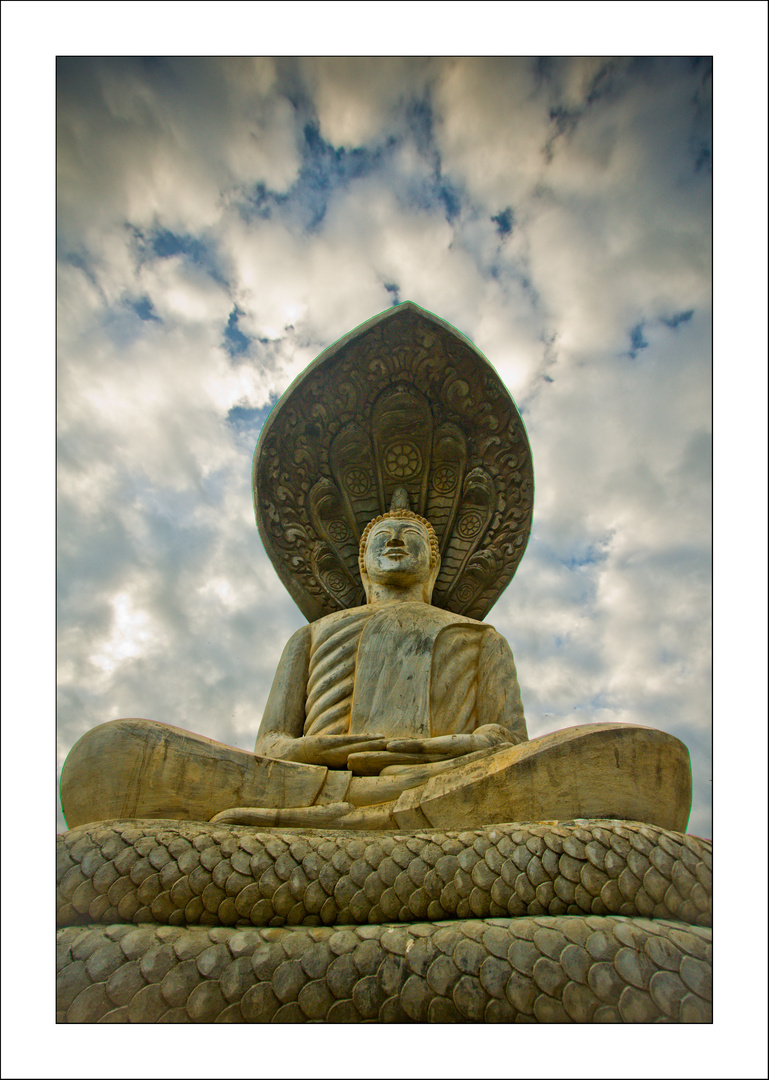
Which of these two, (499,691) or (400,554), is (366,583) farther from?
(499,691)

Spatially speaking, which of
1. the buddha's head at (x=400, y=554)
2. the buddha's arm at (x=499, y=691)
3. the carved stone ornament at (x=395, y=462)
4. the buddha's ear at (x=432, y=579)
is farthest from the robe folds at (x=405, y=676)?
the carved stone ornament at (x=395, y=462)

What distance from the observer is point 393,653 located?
5379 millimetres

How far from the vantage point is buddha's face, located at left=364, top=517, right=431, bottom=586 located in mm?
6070

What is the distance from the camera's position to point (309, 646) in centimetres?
598

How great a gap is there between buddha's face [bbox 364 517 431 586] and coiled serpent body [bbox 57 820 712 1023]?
2852 mm

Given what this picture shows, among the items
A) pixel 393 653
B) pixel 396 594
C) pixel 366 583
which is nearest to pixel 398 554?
pixel 396 594

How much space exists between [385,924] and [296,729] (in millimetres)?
2683

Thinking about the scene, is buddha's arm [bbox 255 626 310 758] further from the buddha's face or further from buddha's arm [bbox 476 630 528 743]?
buddha's arm [bbox 476 630 528 743]

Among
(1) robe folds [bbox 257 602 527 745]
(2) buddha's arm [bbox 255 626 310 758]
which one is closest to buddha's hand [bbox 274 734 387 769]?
(1) robe folds [bbox 257 602 527 745]

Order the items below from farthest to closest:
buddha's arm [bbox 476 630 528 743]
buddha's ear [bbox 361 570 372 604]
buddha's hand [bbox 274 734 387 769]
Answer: buddha's ear [bbox 361 570 372 604] → buddha's arm [bbox 476 630 528 743] → buddha's hand [bbox 274 734 387 769]

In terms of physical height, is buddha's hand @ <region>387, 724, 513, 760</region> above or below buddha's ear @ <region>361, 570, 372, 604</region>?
below

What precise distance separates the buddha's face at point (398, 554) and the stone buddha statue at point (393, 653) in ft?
0.06

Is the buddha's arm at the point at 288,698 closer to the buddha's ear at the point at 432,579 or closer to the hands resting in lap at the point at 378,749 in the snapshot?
the hands resting in lap at the point at 378,749

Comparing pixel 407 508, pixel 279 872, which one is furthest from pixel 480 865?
pixel 407 508
